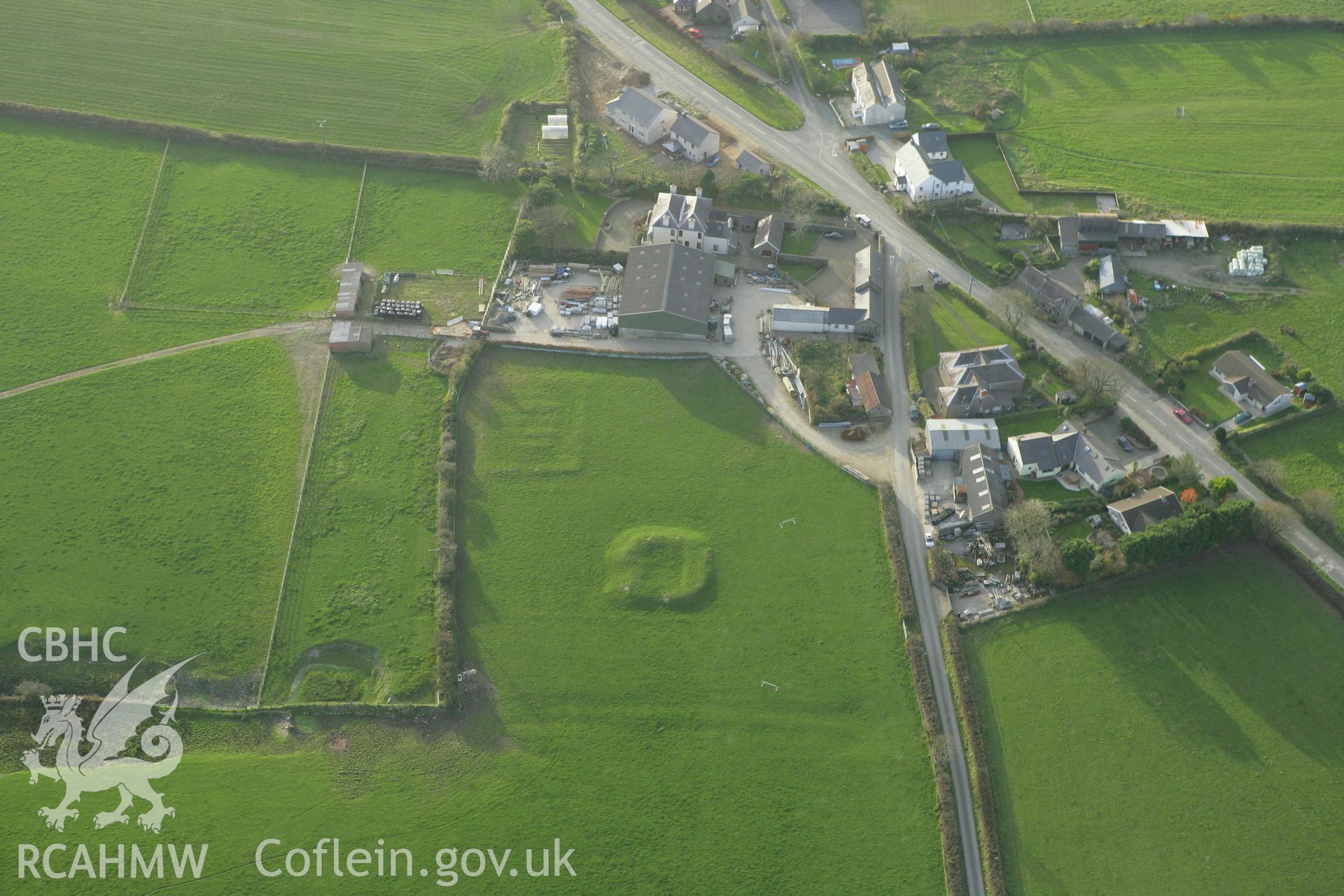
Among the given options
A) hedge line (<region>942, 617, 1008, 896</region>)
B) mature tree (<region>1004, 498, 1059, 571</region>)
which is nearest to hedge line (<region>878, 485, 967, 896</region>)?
hedge line (<region>942, 617, 1008, 896</region>)

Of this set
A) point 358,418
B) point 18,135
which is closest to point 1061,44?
point 358,418

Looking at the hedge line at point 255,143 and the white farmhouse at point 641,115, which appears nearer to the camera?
the hedge line at point 255,143

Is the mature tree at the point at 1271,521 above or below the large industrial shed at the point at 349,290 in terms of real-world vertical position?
below

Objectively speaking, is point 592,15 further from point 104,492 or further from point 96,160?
point 104,492

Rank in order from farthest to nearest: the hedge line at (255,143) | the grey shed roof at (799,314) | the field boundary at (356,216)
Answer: the hedge line at (255,143)
the field boundary at (356,216)
the grey shed roof at (799,314)

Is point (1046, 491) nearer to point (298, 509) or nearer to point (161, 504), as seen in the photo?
point (298, 509)

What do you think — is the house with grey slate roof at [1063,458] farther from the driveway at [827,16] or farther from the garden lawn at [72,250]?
the garden lawn at [72,250]

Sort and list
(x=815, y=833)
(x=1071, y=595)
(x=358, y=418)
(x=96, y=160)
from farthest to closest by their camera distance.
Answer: (x=96, y=160)
(x=358, y=418)
(x=1071, y=595)
(x=815, y=833)

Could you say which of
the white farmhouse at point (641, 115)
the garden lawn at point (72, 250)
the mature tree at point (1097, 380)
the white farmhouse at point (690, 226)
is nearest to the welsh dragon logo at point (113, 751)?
the garden lawn at point (72, 250)
